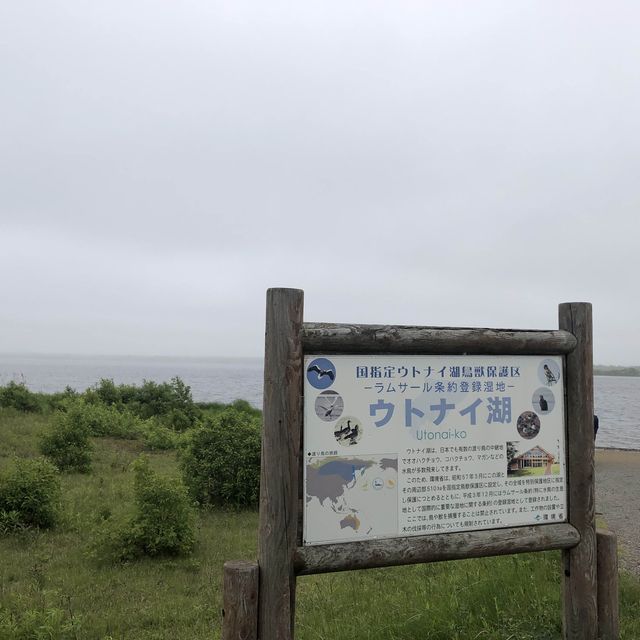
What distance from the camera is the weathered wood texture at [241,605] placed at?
276cm

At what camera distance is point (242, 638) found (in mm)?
2762

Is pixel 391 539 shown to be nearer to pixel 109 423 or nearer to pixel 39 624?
pixel 39 624

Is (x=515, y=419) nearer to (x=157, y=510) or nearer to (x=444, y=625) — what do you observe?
(x=444, y=625)

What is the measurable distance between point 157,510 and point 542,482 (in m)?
4.75

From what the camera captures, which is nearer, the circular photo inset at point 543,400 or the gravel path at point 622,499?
the circular photo inset at point 543,400

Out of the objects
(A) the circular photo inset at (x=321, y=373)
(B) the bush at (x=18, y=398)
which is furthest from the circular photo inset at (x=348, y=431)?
(B) the bush at (x=18, y=398)

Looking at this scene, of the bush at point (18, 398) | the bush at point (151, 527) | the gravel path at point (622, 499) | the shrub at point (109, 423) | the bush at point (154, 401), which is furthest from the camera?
the bush at point (154, 401)

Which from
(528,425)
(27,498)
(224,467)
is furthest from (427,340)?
(224,467)

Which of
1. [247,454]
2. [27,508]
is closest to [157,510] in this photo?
[27,508]

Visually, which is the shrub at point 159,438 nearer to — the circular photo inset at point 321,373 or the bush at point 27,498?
the bush at point 27,498

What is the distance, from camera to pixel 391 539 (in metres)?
2.97

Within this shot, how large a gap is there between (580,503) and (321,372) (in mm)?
1699

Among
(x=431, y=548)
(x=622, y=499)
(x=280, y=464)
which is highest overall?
(x=280, y=464)

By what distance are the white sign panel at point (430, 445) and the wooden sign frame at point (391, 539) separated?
52mm
